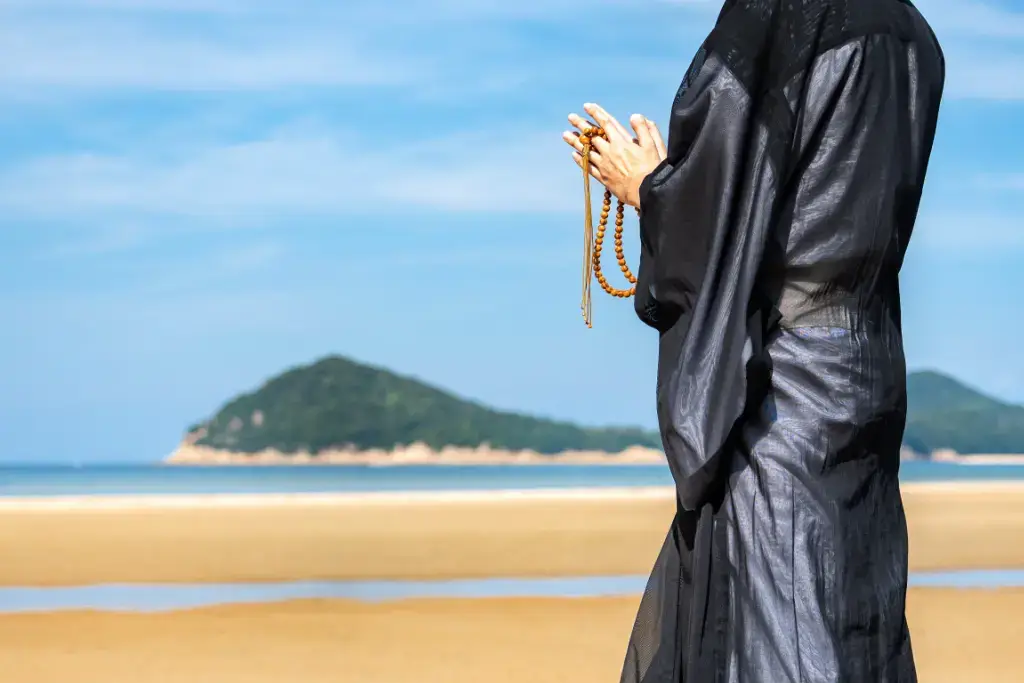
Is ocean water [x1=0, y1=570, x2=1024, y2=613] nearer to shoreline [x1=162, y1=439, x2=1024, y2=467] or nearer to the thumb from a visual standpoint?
the thumb

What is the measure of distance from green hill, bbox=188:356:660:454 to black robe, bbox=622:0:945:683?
3431 inches

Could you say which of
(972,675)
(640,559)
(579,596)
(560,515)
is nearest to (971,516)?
(560,515)

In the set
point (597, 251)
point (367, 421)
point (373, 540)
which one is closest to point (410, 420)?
point (367, 421)

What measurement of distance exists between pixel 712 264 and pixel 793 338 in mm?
173

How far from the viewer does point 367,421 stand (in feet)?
321

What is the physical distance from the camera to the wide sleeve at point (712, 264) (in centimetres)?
197

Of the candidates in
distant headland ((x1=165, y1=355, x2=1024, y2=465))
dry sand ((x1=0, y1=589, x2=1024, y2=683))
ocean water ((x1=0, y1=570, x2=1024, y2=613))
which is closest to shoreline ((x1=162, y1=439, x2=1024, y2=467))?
distant headland ((x1=165, y1=355, x2=1024, y2=465))

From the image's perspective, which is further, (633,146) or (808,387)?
(633,146)

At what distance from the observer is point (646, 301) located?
2139 mm

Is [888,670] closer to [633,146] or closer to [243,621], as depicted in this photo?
[633,146]

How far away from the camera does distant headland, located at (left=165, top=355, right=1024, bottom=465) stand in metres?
89.0

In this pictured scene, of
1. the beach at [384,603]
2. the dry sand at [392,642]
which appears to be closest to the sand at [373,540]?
the beach at [384,603]

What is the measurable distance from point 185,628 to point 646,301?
6404 millimetres

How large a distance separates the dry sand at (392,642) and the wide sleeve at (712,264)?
4.26m
